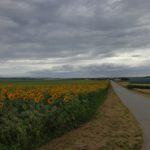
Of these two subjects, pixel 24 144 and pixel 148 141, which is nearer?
pixel 24 144

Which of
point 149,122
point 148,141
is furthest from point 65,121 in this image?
point 149,122

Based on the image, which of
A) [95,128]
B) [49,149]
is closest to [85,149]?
[49,149]

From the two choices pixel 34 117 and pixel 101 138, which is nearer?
pixel 34 117

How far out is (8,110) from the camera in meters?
8.63

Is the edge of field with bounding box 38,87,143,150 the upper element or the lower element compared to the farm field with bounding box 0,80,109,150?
lower

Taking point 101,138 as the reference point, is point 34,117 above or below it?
above

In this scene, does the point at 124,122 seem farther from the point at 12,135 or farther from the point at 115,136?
the point at 12,135

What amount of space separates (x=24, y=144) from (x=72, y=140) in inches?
90.3

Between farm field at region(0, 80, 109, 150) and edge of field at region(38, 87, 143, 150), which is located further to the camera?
edge of field at region(38, 87, 143, 150)

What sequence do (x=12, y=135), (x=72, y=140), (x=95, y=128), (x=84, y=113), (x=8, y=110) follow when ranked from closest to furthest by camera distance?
(x=12, y=135)
(x=8, y=110)
(x=72, y=140)
(x=95, y=128)
(x=84, y=113)

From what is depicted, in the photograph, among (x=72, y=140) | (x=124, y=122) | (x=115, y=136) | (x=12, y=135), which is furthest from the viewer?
(x=124, y=122)

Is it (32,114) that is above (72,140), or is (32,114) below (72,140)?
above

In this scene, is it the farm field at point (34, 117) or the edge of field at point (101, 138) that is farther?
the edge of field at point (101, 138)

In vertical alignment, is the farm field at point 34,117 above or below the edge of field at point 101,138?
above
